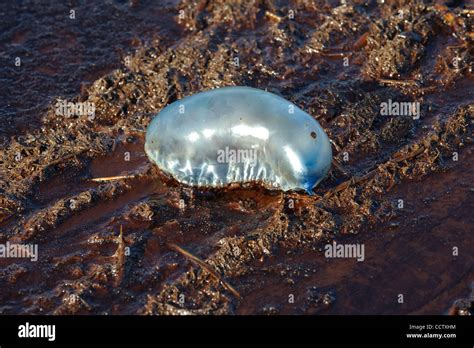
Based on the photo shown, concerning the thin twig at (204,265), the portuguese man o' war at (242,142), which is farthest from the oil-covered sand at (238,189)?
the portuguese man o' war at (242,142)

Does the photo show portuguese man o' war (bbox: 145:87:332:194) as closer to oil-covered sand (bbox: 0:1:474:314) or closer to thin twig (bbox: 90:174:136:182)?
oil-covered sand (bbox: 0:1:474:314)

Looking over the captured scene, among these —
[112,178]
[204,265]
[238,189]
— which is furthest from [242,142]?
[112,178]

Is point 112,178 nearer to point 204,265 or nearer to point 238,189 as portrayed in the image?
point 238,189

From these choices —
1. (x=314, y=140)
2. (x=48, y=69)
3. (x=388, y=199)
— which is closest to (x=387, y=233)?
(x=388, y=199)

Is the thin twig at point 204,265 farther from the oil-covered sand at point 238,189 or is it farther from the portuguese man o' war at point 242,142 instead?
the portuguese man o' war at point 242,142

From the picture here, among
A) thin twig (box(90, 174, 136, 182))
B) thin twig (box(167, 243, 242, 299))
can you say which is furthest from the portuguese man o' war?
thin twig (box(167, 243, 242, 299))

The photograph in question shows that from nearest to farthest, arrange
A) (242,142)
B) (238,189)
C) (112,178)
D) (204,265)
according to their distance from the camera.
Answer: (204,265) < (242,142) < (238,189) < (112,178)
